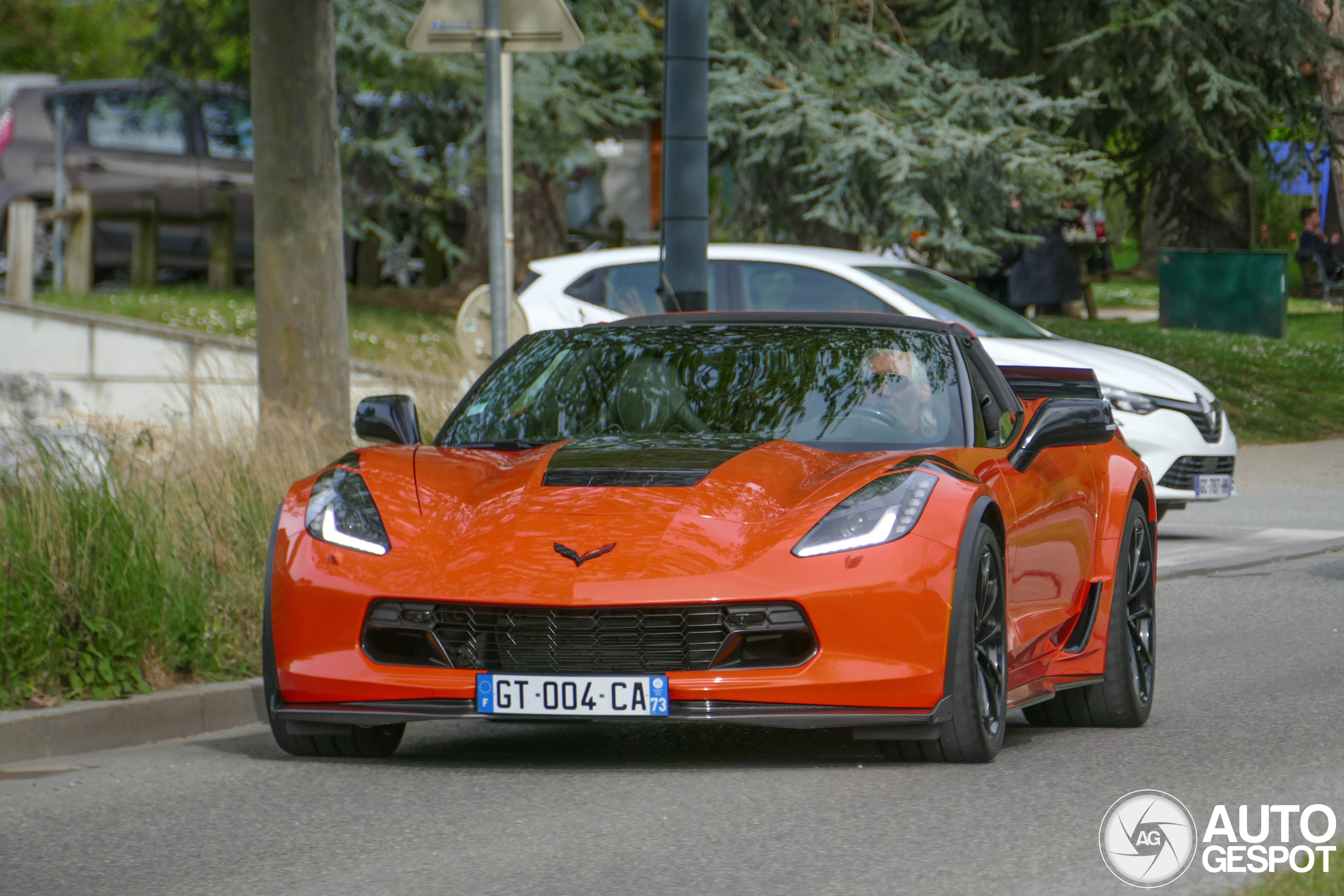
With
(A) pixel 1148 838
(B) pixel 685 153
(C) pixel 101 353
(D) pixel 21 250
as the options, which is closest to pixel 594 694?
(A) pixel 1148 838

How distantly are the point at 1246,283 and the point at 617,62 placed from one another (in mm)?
11858

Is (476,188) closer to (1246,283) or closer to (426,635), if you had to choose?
(1246,283)

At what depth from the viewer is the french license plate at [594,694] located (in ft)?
19.0

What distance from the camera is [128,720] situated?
7027 mm

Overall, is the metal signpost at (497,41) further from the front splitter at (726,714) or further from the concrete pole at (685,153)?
the front splitter at (726,714)

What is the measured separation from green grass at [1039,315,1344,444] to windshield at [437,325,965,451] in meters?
14.6

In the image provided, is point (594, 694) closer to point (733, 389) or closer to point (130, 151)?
point (733, 389)

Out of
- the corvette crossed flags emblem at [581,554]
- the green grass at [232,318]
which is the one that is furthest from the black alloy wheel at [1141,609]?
the green grass at [232,318]

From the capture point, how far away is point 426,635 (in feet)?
19.5

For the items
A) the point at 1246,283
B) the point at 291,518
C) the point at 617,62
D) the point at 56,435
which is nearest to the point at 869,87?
the point at 617,62

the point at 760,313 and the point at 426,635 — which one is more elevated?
the point at 760,313

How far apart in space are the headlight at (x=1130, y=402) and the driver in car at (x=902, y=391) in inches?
258

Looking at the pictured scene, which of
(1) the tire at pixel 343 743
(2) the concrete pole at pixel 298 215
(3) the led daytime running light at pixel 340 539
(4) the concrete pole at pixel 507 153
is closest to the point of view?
(3) the led daytime running light at pixel 340 539

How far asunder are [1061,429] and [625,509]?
1579mm
